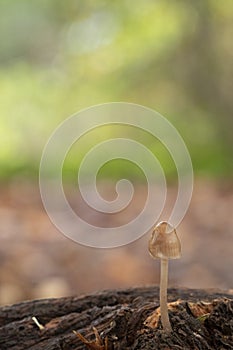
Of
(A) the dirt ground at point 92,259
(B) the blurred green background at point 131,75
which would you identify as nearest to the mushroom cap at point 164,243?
(A) the dirt ground at point 92,259

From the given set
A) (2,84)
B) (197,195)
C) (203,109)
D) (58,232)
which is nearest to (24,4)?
(2,84)

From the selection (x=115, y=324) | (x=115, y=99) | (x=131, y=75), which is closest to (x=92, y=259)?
(x=115, y=324)

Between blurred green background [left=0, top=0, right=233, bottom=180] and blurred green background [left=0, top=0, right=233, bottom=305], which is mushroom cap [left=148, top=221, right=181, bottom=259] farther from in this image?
blurred green background [left=0, top=0, right=233, bottom=180]

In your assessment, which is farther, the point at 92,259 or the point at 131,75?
the point at 131,75

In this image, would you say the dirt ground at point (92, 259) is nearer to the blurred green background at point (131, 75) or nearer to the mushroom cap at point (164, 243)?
the blurred green background at point (131, 75)

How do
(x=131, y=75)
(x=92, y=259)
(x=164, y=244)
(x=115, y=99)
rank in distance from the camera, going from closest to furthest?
1. (x=164, y=244)
2. (x=92, y=259)
3. (x=131, y=75)
4. (x=115, y=99)

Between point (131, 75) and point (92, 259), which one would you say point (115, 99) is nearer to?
point (131, 75)

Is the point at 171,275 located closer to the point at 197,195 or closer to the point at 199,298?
the point at 197,195
